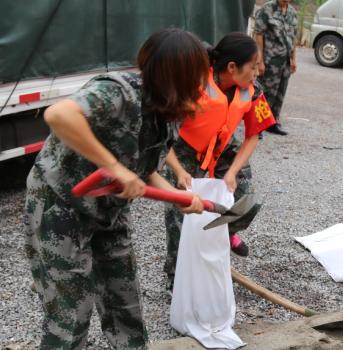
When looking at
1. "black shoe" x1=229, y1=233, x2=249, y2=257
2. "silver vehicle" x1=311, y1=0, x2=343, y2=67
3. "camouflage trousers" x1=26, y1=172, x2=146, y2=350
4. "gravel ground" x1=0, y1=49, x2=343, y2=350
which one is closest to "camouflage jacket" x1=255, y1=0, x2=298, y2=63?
Answer: "gravel ground" x1=0, y1=49, x2=343, y2=350

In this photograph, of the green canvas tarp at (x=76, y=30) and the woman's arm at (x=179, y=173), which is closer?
the woman's arm at (x=179, y=173)

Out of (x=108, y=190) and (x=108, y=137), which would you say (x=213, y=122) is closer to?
(x=108, y=137)

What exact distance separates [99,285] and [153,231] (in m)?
1.84

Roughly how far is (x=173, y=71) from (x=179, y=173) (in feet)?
3.50

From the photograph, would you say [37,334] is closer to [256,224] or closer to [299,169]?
[256,224]

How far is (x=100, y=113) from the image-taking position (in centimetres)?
184

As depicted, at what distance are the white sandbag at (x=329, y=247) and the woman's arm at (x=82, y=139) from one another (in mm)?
2286

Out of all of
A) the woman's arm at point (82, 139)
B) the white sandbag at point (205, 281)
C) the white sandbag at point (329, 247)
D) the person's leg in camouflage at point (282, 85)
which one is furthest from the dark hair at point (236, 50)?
the person's leg in camouflage at point (282, 85)

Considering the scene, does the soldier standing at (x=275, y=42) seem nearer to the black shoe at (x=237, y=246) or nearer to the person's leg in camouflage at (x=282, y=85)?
the person's leg in camouflage at (x=282, y=85)

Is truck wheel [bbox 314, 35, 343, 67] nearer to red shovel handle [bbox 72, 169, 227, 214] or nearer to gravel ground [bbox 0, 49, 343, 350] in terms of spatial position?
gravel ground [bbox 0, 49, 343, 350]

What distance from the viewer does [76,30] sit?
4414 mm

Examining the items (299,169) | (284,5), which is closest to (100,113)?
(299,169)

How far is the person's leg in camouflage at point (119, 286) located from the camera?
2.27 meters

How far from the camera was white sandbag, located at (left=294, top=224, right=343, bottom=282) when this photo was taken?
12.4ft
